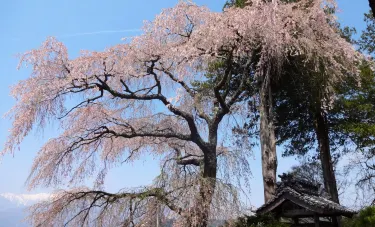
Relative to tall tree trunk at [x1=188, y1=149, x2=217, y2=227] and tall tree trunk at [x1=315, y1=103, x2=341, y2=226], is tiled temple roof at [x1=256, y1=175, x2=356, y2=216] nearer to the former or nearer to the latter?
tall tree trunk at [x1=188, y1=149, x2=217, y2=227]

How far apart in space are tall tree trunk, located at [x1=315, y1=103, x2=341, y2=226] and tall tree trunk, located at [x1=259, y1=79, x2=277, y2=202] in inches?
86.9

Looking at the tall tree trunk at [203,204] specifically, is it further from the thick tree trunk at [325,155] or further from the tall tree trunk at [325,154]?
the thick tree trunk at [325,155]

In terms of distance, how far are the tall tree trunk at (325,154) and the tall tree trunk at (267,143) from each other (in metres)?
2.21

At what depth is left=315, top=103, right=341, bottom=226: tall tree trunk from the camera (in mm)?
12723

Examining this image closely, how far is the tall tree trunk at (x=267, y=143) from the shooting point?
10484 millimetres

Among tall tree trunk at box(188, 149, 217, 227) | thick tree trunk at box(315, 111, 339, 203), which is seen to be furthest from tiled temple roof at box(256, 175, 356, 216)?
thick tree trunk at box(315, 111, 339, 203)

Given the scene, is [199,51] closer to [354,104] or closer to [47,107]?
[47,107]

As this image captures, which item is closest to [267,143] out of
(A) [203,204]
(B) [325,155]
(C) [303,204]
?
(C) [303,204]

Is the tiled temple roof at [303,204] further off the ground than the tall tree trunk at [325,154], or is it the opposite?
the tall tree trunk at [325,154]

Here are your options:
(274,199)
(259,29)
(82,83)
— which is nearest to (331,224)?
(274,199)

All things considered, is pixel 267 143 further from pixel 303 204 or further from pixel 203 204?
pixel 203 204

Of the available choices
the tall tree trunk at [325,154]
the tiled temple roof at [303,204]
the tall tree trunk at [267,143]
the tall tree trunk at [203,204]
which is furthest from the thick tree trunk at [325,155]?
the tall tree trunk at [203,204]

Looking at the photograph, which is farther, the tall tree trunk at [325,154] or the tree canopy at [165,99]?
the tall tree trunk at [325,154]

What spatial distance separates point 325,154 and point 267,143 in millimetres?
3390
